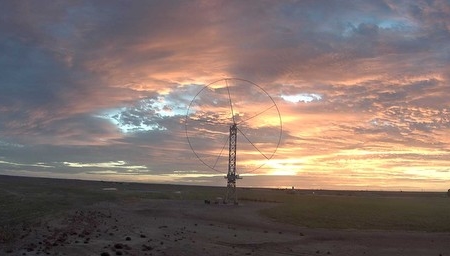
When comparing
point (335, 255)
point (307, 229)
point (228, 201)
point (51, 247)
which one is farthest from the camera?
point (228, 201)

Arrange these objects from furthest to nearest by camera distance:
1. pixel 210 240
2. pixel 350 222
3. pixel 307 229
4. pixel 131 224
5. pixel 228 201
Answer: pixel 228 201, pixel 350 222, pixel 307 229, pixel 131 224, pixel 210 240

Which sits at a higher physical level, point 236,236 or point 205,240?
point 236,236

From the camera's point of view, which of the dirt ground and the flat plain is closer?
the dirt ground

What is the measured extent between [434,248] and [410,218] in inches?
760

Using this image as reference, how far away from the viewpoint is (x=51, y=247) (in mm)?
21969

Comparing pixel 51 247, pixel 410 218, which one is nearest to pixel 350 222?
pixel 410 218

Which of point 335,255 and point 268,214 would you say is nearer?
point 335,255

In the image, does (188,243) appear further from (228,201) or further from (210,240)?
(228,201)

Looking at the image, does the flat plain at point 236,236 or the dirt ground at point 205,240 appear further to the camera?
the flat plain at point 236,236

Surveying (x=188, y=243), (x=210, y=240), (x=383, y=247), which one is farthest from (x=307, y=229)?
(x=188, y=243)

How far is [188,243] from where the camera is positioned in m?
28.3

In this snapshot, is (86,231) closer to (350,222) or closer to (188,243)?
(188,243)

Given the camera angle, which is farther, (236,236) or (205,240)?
(236,236)

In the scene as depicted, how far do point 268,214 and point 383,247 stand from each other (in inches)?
947
